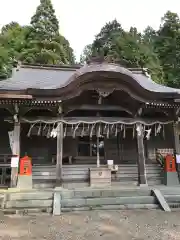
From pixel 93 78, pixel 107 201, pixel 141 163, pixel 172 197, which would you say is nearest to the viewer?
pixel 107 201

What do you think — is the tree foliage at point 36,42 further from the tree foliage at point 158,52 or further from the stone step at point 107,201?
the stone step at point 107,201

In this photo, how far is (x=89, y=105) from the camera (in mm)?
8828

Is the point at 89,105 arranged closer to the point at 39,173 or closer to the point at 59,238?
the point at 39,173

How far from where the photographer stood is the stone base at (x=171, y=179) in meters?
8.82

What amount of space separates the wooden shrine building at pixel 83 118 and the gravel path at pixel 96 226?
2344mm

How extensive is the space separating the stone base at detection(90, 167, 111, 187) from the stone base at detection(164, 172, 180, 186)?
2.12m

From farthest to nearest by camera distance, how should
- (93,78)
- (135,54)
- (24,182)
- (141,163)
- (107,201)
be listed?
(135,54)
(141,163)
(93,78)
(24,182)
(107,201)

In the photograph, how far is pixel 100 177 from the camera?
8.78 m

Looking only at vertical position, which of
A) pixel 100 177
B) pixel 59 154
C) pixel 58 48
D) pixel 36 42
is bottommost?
pixel 100 177

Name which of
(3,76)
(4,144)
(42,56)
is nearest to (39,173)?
(4,144)

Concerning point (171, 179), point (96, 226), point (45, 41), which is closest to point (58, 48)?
point (45, 41)

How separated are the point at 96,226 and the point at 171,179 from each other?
15.4 feet

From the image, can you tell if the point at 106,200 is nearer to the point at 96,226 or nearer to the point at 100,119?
the point at 96,226

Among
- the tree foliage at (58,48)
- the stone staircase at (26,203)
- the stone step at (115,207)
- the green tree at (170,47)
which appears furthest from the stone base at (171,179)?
the green tree at (170,47)
